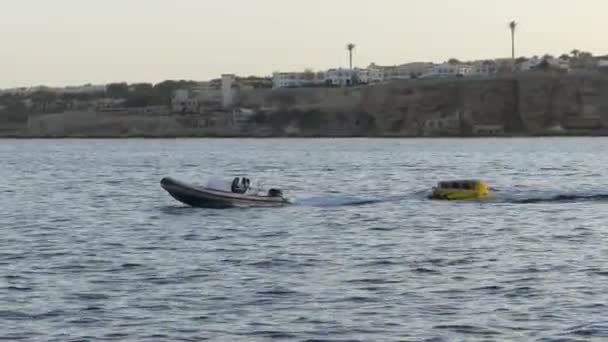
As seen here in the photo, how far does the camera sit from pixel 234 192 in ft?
157

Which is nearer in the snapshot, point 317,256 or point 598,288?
point 598,288

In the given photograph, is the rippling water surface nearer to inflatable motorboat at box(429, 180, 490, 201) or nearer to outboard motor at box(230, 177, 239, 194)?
inflatable motorboat at box(429, 180, 490, 201)

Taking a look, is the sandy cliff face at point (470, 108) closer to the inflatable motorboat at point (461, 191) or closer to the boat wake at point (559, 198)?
the boat wake at point (559, 198)

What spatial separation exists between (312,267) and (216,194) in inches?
675

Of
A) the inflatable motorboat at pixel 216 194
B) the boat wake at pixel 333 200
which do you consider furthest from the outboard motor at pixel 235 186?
the boat wake at pixel 333 200

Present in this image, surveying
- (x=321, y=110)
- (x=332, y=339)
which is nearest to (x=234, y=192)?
(x=332, y=339)

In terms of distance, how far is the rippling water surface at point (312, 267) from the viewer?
23.2 meters

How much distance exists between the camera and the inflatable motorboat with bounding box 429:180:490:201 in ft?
170

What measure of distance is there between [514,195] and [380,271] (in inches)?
1029

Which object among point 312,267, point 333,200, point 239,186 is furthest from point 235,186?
point 312,267

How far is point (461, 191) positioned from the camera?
170 ft

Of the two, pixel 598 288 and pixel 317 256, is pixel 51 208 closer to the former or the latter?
pixel 317 256

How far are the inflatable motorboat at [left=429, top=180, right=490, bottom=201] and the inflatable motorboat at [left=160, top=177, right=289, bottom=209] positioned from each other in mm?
7444

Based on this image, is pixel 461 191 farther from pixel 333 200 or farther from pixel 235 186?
pixel 235 186
